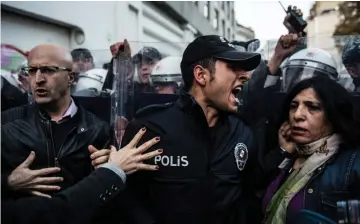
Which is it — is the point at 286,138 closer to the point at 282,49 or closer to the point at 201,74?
the point at 201,74

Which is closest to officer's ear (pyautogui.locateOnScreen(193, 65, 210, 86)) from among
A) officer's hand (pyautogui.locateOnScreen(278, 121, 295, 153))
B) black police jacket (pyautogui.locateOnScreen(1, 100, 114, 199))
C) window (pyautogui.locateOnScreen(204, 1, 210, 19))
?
officer's hand (pyautogui.locateOnScreen(278, 121, 295, 153))

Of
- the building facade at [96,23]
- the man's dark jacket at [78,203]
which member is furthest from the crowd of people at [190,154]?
the building facade at [96,23]

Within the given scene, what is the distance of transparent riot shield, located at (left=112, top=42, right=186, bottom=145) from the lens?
2191 millimetres

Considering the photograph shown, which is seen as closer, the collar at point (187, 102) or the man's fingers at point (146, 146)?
the man's fingers at point (146, 146)

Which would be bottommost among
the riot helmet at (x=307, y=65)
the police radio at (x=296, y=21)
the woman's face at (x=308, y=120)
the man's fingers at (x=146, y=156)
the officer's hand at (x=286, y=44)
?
the man's fingers at (x=146, y=156)

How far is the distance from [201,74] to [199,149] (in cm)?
26

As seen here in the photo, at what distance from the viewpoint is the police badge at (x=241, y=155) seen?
5.57 feet

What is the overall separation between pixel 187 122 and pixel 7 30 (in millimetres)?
2743

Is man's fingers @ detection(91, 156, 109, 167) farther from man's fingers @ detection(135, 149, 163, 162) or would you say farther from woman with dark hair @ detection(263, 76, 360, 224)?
woman with dark hair @ detection(263, 76, 360, 224)

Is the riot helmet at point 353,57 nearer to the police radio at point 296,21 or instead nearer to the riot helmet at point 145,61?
the police radio at point 296,21

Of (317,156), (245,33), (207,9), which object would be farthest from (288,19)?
(207,9)

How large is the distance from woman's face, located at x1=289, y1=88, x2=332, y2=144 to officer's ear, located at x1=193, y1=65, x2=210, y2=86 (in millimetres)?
341

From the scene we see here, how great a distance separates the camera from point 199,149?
1.66 meters

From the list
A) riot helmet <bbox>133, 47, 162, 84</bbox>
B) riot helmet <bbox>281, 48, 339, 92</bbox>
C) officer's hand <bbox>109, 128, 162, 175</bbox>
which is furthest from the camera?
riot helmet <bbox>133, 47, 162, 84</bbox>
